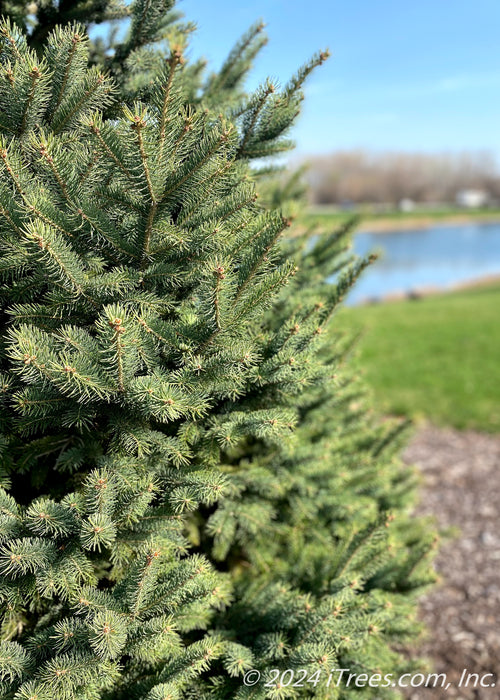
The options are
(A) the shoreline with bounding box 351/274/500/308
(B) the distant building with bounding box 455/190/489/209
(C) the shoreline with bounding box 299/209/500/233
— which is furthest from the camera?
(B) the distant building with bounding box 455/190/489/209

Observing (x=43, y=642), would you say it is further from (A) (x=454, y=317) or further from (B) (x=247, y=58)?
(A) (x=454, y=317)

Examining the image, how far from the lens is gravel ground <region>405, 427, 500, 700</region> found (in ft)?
10.1

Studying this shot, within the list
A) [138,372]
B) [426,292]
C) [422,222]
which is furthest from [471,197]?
[138,372]

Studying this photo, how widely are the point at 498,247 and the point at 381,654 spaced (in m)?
42.6

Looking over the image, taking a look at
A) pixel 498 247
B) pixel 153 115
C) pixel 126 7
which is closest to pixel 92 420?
pixel 153 115

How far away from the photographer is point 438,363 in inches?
360

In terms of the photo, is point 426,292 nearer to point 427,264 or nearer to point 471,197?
point 427,264

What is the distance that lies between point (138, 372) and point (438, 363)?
8400 mm

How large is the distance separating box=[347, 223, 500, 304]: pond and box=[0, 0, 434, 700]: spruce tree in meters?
13.8

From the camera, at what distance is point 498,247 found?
3956 centimetres

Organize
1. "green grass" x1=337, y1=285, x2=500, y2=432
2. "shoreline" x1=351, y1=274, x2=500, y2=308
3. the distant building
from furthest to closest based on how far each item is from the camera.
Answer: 1. the distant building
2. "shoreline" x1=351, y1=274, x2=500, y2=308
3. "green grass" x1=337, y1=285, x2=500, y2=432

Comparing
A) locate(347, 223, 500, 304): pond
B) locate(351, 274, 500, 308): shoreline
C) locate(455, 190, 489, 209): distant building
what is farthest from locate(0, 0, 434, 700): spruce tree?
locate(455, 190, 489, 209): distant building

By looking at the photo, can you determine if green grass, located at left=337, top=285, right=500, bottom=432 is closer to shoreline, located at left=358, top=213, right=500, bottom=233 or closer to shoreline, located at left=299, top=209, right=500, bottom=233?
shoreline, located at left=299, top=209, right=500, bottom=233

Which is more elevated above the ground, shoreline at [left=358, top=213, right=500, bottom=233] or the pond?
shoreline at [left=358, top=213, right=500, bottom=233]
